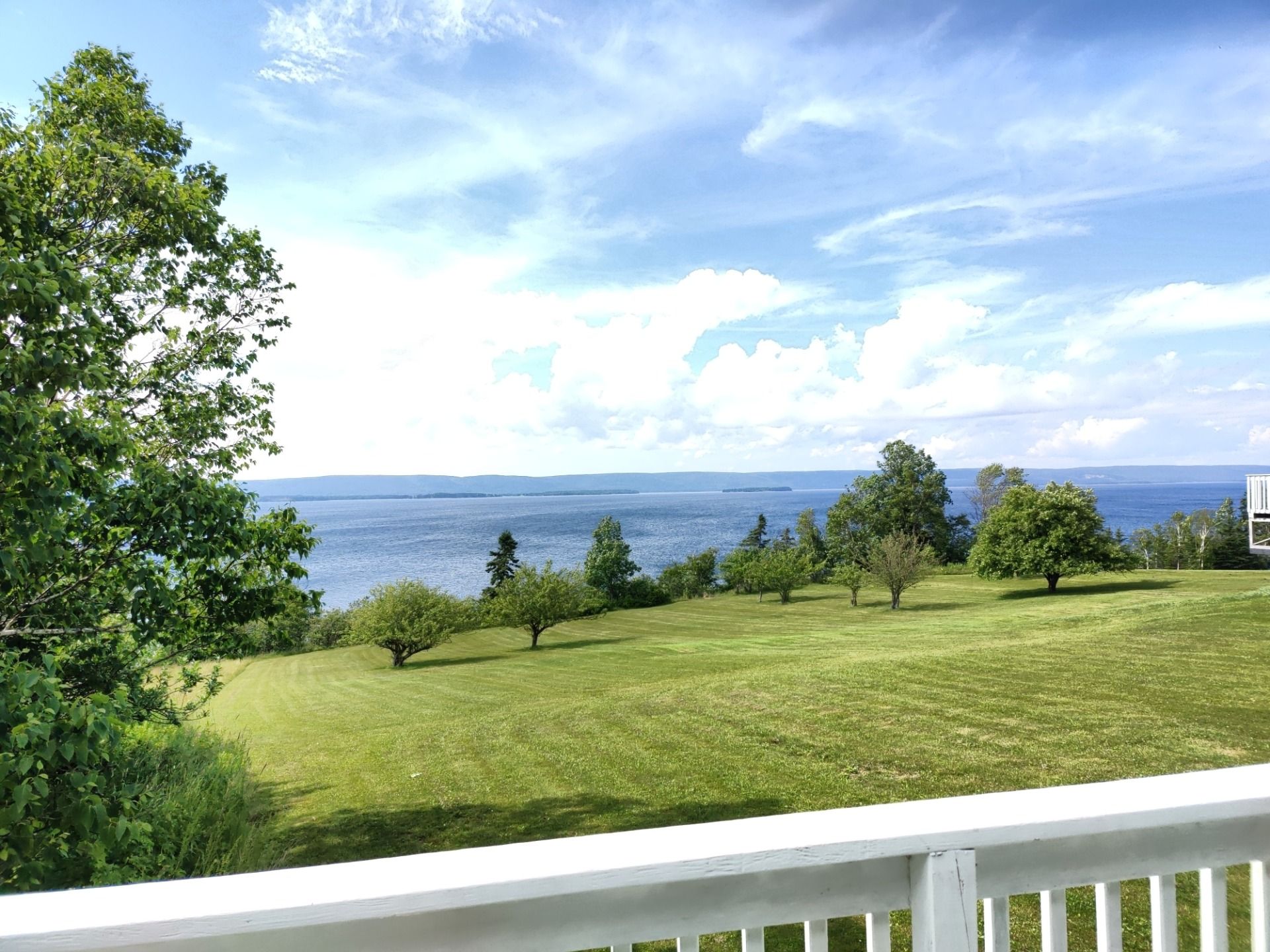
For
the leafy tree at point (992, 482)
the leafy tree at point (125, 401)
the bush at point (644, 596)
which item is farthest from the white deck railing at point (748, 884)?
the leafy tree at point (992, 482)

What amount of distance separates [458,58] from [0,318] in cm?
807

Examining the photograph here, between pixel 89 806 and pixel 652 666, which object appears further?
pixel 652 666

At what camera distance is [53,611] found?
2.79m

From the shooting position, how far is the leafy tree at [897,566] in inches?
424

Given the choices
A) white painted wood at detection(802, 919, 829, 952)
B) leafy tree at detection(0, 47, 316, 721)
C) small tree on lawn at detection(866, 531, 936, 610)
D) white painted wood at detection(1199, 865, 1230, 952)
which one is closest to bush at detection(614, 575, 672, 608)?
small tree on lawn at detection(866, 531, 936, 610)

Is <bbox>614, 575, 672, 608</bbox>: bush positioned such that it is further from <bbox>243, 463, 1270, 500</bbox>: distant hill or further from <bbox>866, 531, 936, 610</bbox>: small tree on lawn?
<bbox>243, 463, 1270, 500</bbox>: distant hill

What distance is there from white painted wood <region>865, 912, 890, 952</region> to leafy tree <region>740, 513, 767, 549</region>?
1306cm

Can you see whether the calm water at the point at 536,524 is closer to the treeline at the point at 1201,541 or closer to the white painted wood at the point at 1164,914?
the treeline at the point at 1201,541

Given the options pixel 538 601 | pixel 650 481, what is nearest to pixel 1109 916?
pixel 538 601

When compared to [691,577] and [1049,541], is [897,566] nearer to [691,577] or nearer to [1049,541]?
[1049,541]

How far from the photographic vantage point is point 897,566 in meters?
10.8

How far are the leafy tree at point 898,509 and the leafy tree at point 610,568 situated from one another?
146 inches

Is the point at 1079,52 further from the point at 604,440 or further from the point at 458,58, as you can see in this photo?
the point at 604,440

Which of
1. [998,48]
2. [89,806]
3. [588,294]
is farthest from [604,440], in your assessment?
[89,806]
